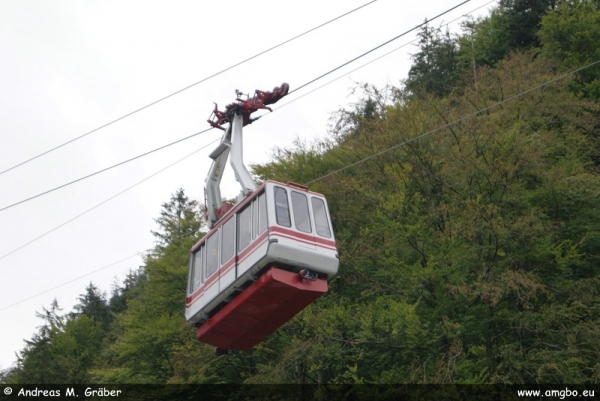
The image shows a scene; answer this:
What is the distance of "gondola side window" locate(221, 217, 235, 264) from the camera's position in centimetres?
1487

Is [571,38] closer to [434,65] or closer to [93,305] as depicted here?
[434,65]

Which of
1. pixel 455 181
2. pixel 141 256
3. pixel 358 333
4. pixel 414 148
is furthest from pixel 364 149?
pixel 141 256

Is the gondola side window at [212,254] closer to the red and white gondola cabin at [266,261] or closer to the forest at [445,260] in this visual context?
the red and white gondola cabin at [266,261]

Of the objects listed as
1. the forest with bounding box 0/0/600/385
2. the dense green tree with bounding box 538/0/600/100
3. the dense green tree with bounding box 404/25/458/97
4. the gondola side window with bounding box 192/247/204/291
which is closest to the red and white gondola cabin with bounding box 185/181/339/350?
the gondola side window with bounding box 192/247/204/291

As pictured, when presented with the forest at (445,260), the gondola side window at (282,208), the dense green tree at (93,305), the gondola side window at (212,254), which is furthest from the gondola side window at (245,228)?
the dense green tree at (93,305)

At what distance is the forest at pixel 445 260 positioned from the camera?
19750mm

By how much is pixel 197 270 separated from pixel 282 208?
11.8ft

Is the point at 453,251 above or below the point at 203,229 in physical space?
below

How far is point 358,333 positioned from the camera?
21203mm

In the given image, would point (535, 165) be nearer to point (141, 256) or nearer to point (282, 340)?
point (282, 340)

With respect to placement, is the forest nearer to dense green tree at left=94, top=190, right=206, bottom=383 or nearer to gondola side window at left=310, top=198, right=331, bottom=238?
dense green tree at left=94, top=190, right=206, bottom=383

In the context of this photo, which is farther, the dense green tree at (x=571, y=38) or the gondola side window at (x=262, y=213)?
the dense green tree at (x=571, y=38)

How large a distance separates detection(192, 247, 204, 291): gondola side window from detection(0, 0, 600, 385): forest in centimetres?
313

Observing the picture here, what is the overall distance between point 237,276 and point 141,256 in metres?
22.7
